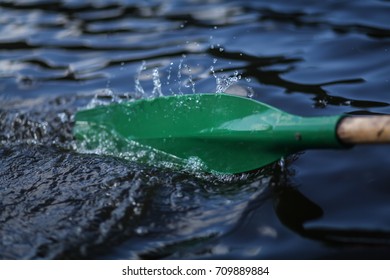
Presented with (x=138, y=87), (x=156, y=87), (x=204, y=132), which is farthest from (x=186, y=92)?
(x=204, y=132)

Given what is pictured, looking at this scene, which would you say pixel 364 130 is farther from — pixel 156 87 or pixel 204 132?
pixel 156 87

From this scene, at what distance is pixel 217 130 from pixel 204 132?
74 millimetres

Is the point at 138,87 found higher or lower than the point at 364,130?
lower

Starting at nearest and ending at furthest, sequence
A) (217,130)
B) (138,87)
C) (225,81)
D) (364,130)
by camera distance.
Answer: (364,130)
(217,130)
(225,81)
(138,87)

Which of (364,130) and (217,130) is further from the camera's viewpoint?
(217,130)

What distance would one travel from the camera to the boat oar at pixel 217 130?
2.19 metres

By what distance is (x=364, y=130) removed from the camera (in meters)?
2.09

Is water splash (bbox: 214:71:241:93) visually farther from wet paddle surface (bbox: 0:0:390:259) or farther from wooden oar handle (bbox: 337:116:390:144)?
wooden oar handle (bbox: 337:116:390:144)

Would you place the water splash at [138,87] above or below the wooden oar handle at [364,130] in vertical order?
below

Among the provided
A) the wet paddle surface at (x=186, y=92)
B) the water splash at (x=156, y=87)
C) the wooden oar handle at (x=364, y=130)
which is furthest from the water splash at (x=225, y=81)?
the wooden oar handle at (x=364, y=130)

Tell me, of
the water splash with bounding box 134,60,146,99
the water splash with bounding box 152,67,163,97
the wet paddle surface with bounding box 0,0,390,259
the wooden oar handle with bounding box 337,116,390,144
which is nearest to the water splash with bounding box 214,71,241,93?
the wet paddle surface with bounding box 0,0,390,259

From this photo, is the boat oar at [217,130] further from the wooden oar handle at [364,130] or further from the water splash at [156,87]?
the water splash at [156,87]

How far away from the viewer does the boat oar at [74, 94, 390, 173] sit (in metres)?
2.19
